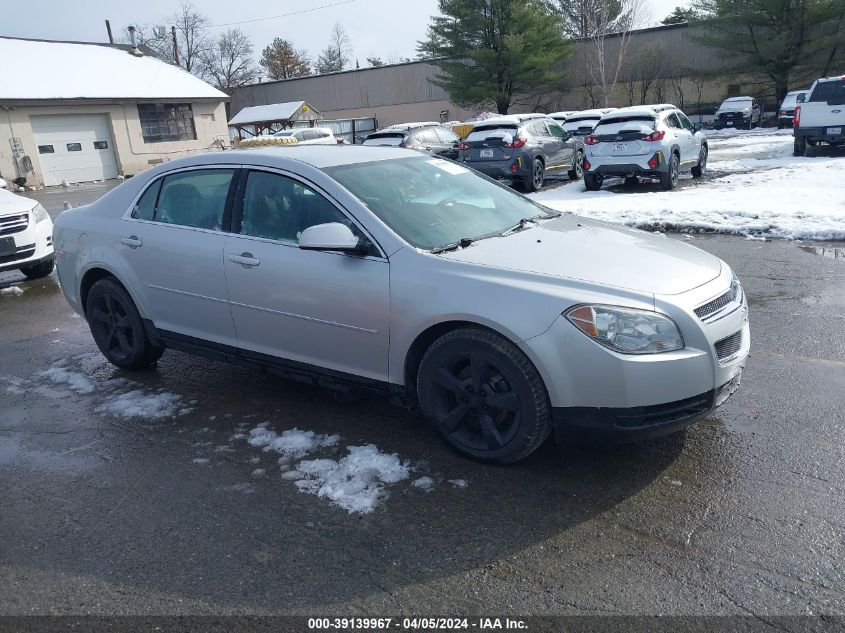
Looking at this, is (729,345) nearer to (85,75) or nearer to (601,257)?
(601,257)

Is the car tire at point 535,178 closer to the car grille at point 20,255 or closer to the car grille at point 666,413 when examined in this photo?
the car grille at point 20,255

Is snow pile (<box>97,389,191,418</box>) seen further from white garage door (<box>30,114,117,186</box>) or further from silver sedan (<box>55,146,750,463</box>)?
white garage door (<box>30,114,117,186</box>)

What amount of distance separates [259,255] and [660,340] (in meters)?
2.38

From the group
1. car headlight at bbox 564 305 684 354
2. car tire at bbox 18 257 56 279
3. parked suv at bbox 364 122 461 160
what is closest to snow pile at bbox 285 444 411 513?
car headlight at bbox 564 305 684 354

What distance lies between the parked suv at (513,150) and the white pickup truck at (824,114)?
21.6ft

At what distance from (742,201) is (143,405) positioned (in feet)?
33.9

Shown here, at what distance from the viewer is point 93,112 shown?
101 ft

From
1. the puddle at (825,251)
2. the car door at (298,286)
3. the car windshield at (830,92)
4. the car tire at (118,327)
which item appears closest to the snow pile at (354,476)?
the car door at (298,286)

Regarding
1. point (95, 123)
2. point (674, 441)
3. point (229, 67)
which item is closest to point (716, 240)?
point (674, 441)

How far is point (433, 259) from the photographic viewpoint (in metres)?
3.71

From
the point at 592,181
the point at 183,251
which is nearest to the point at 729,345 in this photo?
the point at 183,251

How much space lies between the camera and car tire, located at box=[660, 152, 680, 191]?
13.9 meters

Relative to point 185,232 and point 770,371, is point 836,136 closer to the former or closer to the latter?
point 770,371

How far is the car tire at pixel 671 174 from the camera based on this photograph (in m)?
13.9
